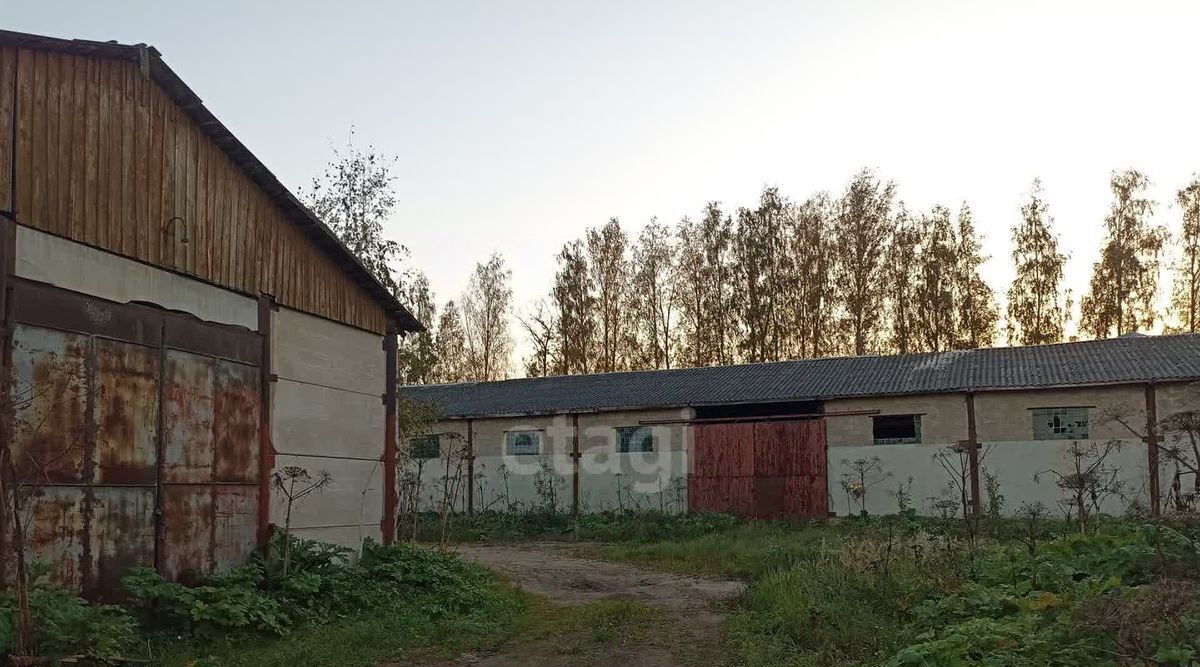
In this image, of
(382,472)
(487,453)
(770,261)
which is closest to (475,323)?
(770,261)

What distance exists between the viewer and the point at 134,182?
984cm

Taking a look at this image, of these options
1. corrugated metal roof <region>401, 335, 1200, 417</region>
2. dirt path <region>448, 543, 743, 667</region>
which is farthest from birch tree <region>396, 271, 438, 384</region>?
dirt path <region>448, 543, 743, 667</region>

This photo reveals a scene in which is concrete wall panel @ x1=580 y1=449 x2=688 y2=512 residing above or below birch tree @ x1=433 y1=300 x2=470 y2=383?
below

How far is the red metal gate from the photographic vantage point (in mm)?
23859

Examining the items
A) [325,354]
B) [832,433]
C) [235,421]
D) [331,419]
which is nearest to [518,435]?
[832,433]

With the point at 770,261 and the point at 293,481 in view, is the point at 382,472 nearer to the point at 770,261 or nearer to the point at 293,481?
the point at 293,481

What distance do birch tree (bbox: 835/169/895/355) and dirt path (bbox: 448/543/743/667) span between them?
19.5 m

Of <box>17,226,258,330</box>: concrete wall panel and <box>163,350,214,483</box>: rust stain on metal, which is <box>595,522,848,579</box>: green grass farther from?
<box>17,226,258,330</box>: concrete wall panel

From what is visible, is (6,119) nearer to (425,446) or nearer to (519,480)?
(519,480)

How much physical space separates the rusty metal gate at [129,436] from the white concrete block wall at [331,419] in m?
0.54

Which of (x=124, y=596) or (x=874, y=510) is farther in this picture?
(x=874, y=510)

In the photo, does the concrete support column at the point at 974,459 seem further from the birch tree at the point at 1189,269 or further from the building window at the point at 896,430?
the birch tree at the point at 1189,269

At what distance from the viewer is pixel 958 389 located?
22.4 m

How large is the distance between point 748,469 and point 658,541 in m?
4.42
